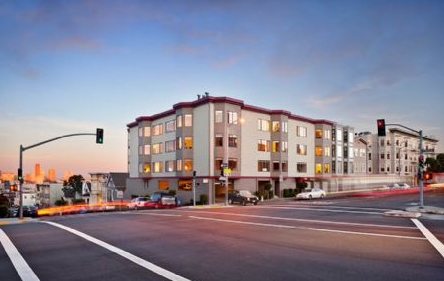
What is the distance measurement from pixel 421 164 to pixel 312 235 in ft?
58.7

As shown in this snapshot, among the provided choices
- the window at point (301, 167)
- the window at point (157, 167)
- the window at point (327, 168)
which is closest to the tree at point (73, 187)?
the window at point (157, 167)

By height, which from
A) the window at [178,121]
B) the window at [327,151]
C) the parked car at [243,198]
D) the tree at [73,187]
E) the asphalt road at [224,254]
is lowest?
the tree at [73,187]

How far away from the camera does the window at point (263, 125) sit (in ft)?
178

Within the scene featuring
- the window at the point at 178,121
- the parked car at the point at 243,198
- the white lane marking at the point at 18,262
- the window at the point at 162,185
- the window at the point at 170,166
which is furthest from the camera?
the window at the point at 162,185

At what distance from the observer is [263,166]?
54.4 meters

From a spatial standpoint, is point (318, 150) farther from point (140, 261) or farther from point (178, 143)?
point (140, 261)

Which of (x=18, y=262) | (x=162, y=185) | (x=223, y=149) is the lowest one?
(x=162, y=185)

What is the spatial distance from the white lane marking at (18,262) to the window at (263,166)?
137 feet

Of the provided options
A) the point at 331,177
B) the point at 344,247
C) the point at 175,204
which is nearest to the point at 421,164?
the point at 344,247

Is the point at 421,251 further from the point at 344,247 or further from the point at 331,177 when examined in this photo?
the point at 331,177

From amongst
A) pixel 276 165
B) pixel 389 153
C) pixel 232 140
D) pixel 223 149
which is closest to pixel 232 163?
pixel 223 149

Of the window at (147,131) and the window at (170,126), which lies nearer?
the window at (170,126)

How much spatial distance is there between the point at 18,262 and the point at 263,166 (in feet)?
150

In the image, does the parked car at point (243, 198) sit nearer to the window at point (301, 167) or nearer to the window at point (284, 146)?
the window at point (284, 146)
